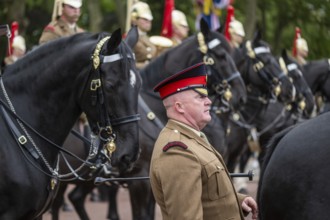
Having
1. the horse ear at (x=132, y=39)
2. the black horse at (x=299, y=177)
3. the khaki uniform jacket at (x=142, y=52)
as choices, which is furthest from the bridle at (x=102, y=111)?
the khaki uniform jacket at (x=142, y=52)

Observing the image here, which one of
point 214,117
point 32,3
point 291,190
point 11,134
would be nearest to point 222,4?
point 214,117

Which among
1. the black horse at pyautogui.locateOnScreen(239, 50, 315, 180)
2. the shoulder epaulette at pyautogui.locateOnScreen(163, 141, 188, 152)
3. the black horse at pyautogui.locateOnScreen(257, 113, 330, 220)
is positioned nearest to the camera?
the shoulder epaulette at pyautogui.locateOnScreen(163, 141, 188, 152)

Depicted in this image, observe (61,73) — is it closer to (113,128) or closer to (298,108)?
(113,128)

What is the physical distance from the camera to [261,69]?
1288 centimetres

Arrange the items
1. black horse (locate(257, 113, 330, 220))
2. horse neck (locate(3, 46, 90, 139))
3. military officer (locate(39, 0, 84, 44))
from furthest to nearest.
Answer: military officer (locate(39, 0, 84, 44)), horse neck (locate(3, 46, 90, 139)), black horse (locate(257, 113, 330, 220))

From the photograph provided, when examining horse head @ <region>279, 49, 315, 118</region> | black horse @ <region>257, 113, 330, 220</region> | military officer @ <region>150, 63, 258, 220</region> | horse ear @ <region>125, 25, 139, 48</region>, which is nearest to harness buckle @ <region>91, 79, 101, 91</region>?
horse ear @ <region>125, 25, 139, 48</region>

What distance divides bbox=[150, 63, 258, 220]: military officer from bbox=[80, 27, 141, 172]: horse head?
6.72 ft

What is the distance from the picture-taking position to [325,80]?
48.3 feet

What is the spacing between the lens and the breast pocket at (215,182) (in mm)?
4379

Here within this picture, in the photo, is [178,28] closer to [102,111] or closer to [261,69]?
[261,69]

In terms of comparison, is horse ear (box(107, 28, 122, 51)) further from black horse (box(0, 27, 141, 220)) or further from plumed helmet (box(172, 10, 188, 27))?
plumed helmet (box(172, 10, 188, 27))

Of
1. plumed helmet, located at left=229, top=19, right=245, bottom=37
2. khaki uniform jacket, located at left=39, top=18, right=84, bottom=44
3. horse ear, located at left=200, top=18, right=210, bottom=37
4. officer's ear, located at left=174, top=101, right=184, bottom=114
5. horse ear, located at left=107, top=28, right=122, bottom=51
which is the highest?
officer's ear, located at left=174, top=101, right=184, bottom=114

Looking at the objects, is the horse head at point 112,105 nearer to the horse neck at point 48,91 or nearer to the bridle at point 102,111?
the bridle at point 102,111

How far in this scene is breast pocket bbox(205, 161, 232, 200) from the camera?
4379mm
